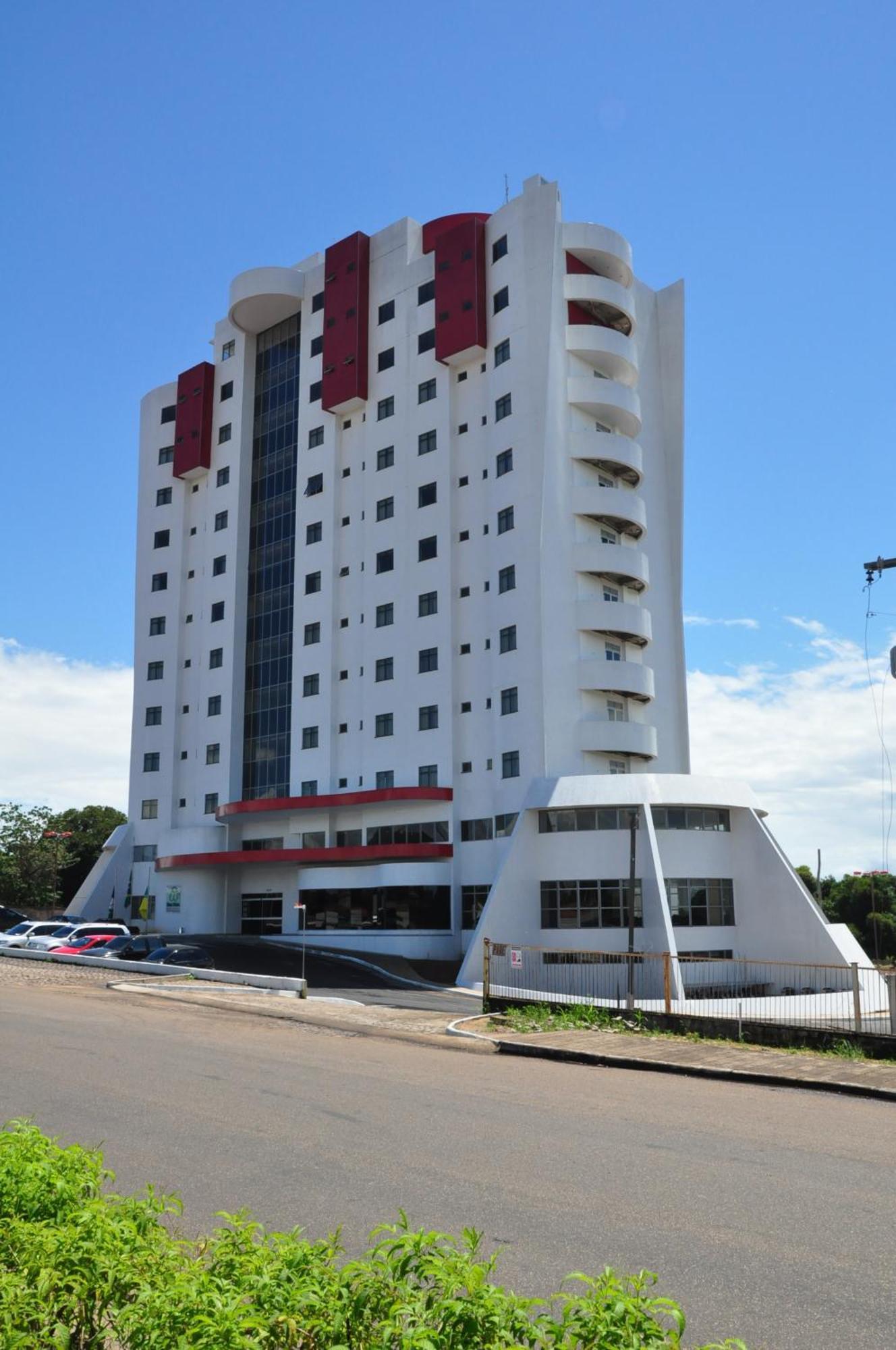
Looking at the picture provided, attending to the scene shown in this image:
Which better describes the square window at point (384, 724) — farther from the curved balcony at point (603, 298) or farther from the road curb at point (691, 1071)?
the road curb at point (691, 1071)

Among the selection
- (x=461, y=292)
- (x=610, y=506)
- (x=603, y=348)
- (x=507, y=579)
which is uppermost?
(x=461, y=292)

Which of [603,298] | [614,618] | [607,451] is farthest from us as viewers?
[603,298]

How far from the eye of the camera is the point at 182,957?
125ft

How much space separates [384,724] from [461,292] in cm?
2387

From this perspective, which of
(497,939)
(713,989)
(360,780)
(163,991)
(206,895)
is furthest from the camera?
(206,895)

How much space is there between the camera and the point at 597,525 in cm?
5709

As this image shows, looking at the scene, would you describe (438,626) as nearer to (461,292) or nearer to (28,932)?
(461,292)

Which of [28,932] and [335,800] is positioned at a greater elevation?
[335,800]

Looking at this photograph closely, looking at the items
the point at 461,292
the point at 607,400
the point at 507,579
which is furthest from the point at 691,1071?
the point at 461,292

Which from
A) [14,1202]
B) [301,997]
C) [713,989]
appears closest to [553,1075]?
[14,1202]

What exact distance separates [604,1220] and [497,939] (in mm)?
40358

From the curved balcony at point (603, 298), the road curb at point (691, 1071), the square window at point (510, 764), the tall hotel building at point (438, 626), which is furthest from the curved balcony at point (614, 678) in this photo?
the road curb at point (691, 1071)

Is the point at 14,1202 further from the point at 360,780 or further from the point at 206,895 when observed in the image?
the point at 206,895

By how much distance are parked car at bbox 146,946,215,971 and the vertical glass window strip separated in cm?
2561
